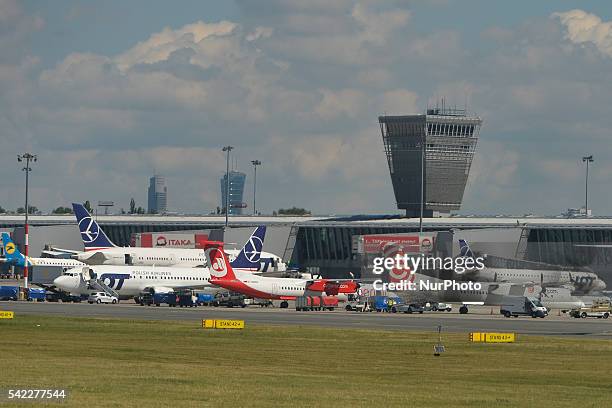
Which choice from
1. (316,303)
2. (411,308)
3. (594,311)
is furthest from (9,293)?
(594,311)

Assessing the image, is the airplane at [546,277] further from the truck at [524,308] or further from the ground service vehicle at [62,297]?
the ground service vehicle at [62,297]

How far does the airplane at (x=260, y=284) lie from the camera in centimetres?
12925

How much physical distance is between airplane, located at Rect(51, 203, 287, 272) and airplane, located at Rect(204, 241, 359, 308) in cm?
3340

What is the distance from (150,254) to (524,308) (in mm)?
79943

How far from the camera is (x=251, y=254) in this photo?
168500 millimetres

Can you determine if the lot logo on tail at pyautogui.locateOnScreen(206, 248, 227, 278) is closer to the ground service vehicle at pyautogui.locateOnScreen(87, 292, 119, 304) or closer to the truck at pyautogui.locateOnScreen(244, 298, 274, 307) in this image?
the truck at pyautogui.locateOnScreen(244, 298, 274, 307)

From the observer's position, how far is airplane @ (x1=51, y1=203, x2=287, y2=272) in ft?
554

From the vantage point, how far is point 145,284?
134750 mm

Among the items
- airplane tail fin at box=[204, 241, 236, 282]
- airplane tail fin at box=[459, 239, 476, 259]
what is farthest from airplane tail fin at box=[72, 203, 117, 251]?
airplane tail fin at box=[459, 239, 476, 259]

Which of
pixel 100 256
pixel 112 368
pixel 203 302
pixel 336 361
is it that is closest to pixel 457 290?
pixel 203 302

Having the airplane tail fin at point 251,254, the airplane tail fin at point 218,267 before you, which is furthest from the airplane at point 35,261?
the airplane tail fin at point 218,267

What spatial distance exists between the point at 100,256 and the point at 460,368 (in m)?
124

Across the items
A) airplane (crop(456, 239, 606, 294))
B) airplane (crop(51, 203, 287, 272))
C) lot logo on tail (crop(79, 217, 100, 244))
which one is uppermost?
lot logo on tail (crop(79, 217, 100, 244))

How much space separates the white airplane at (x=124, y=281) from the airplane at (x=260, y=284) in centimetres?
594
